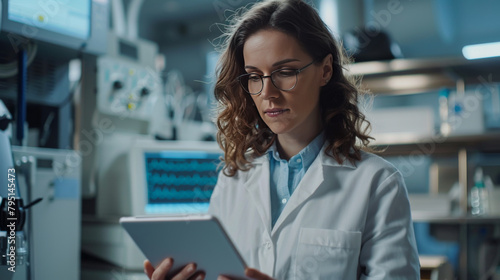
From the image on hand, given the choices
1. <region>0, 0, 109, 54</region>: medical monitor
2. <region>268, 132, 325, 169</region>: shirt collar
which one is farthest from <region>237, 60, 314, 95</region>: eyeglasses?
<region>0, 0, 109, 54</region>: medical monitor

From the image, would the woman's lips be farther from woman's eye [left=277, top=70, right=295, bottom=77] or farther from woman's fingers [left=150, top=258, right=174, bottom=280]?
woman's fingers [left=150, top=258, right=174, bottom=280]

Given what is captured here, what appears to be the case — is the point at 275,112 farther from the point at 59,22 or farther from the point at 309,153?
the point at 59,22

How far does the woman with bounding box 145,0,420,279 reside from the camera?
1.08m

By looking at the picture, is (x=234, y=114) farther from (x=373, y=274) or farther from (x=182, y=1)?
(x=182, y=1)

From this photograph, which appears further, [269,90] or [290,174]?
[290,174]

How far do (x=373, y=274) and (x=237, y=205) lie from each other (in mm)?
365

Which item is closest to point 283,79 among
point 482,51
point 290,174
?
point 290,174

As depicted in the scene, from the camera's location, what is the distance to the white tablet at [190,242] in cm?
88

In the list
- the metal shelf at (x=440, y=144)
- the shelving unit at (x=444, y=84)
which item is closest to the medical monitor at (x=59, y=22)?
the shelving unit at (x=444, y=84)

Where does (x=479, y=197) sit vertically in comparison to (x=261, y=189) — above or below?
below

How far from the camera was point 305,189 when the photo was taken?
1.15 metres

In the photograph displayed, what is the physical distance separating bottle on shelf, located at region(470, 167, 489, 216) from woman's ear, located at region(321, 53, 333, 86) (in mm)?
2009

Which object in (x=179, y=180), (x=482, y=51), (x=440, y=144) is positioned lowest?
(x=179, y=180)

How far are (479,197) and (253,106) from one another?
6.77 ft
